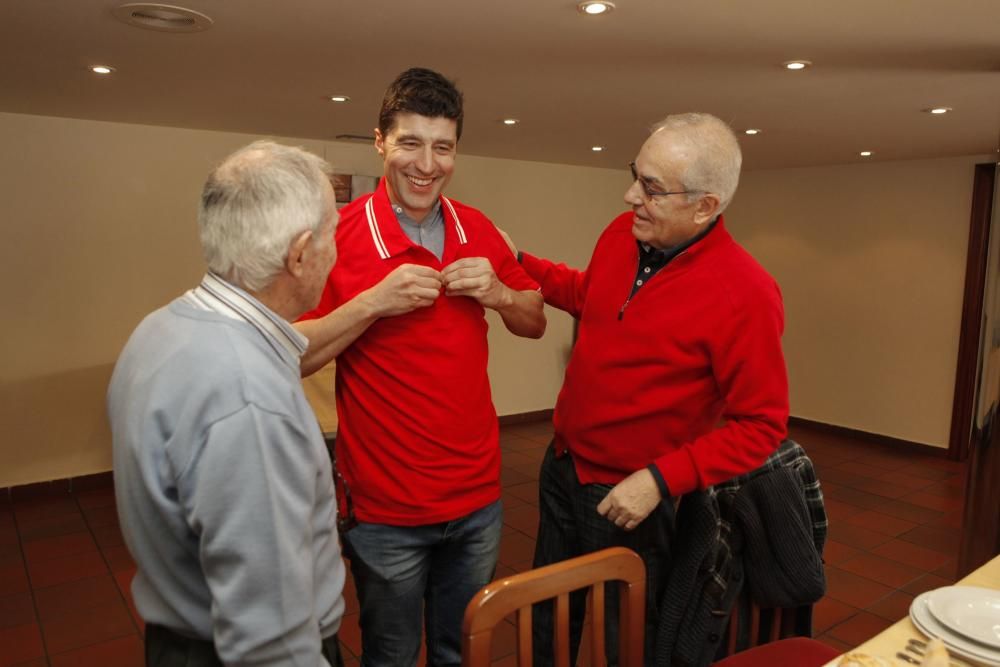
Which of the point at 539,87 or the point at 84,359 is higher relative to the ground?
the point at 539,87

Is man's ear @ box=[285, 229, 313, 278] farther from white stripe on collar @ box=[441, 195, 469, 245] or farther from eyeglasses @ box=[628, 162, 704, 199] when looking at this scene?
eyeglasses @ box=[628, 162, 704, 199]

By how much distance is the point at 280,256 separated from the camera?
1092 millimetres

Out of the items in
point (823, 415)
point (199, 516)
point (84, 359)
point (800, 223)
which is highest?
point (800, 223)

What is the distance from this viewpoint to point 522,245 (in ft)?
21.3

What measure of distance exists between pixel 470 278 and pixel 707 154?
635 millimetres

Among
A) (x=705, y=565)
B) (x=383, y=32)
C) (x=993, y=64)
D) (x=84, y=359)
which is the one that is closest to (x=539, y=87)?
(x=383, y=32)

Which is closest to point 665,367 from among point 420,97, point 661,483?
point 661,483

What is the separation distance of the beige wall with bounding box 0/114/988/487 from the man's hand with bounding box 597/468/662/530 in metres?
3.62

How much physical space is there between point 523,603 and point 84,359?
4.35m

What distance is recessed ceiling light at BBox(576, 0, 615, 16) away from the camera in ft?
7.06

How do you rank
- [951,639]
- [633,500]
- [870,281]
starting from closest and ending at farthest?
[951,639]
[633,500]
[870,281]

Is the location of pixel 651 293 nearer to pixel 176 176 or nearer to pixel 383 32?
pixel 383 32

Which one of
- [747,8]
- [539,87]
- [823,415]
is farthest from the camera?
[823,415]

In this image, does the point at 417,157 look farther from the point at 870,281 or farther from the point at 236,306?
the point at 870,281
